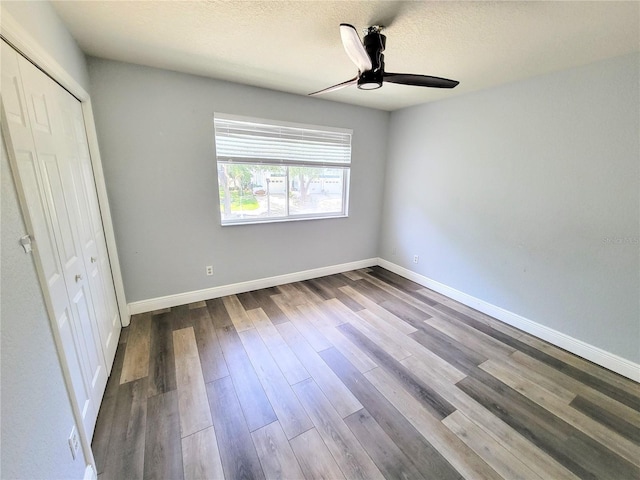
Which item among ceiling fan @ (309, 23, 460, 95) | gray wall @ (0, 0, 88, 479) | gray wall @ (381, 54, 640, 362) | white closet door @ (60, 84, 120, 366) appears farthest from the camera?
gray wall @ (381, 54, 640, 362)

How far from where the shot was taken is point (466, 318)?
280 centimetres

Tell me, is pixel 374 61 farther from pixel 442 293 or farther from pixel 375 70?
pixel 442 293

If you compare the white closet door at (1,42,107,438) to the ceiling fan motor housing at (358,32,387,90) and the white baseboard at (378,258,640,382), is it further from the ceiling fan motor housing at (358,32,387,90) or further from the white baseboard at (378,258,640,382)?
the white baseboard at (378,258,640,382)

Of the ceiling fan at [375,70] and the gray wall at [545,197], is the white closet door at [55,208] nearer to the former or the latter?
the ceiling fan at [375,70]

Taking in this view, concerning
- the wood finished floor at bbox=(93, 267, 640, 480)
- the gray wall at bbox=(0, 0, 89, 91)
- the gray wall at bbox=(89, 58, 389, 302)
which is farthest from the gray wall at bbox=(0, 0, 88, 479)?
the gray wall at bbox=(89, 58, 389, 302)

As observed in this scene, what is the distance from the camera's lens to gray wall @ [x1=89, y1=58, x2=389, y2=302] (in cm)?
236

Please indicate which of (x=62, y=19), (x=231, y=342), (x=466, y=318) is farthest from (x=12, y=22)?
(x=466, y=318)

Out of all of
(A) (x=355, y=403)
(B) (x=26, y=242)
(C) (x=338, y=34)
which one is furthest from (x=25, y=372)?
(C) (x=338, y=34)

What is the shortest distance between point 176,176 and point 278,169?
44.0 inches

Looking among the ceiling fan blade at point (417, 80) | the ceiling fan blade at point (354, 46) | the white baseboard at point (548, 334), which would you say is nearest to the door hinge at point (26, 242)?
the ceiling fan blade at point (354, 46)

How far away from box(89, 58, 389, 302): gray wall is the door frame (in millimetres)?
190

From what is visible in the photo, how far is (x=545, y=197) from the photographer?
2.36 meters

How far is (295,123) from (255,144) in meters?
0.56

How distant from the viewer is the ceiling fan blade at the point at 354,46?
127cm
